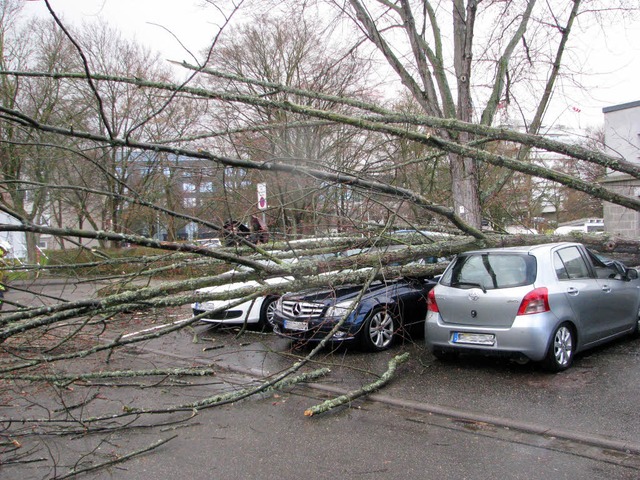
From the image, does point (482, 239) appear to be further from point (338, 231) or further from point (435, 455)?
point (435, 455)

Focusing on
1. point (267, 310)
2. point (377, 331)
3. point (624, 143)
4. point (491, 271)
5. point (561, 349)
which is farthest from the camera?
point (624, 143)

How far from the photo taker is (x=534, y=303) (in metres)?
6.14

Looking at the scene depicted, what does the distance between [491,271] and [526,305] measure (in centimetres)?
65

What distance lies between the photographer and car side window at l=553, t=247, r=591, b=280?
261 inches

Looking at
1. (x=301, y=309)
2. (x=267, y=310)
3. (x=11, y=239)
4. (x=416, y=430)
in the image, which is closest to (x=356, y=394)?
(x=416, y=430)

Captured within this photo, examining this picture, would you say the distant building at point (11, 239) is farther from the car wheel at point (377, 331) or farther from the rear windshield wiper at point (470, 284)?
the rear windshield wiper at point (470, 284)

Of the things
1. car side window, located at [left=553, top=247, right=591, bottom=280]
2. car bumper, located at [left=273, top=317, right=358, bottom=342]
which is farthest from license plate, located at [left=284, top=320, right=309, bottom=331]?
car side window, located at [left=553, top=247, right=591, bottom=280]

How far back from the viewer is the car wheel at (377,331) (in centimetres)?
782

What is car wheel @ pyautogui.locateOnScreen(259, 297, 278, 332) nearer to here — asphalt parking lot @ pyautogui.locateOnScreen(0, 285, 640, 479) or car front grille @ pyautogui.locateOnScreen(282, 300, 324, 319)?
car front grille @ pyautogui.locateOnScreen(282, 300, 324, 319)

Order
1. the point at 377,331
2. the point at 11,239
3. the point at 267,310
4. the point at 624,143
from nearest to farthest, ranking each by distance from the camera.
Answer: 1. the point at 377,331
2. the point at 267,310
3. the point at 11,239
4. the point at 624,143

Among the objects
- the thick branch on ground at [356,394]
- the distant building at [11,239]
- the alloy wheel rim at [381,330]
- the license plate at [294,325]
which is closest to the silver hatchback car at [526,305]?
the thick branch on ground at [356,394]

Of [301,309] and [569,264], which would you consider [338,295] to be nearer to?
[301,309]

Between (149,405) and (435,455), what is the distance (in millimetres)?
3281

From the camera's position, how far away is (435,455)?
4.34m
